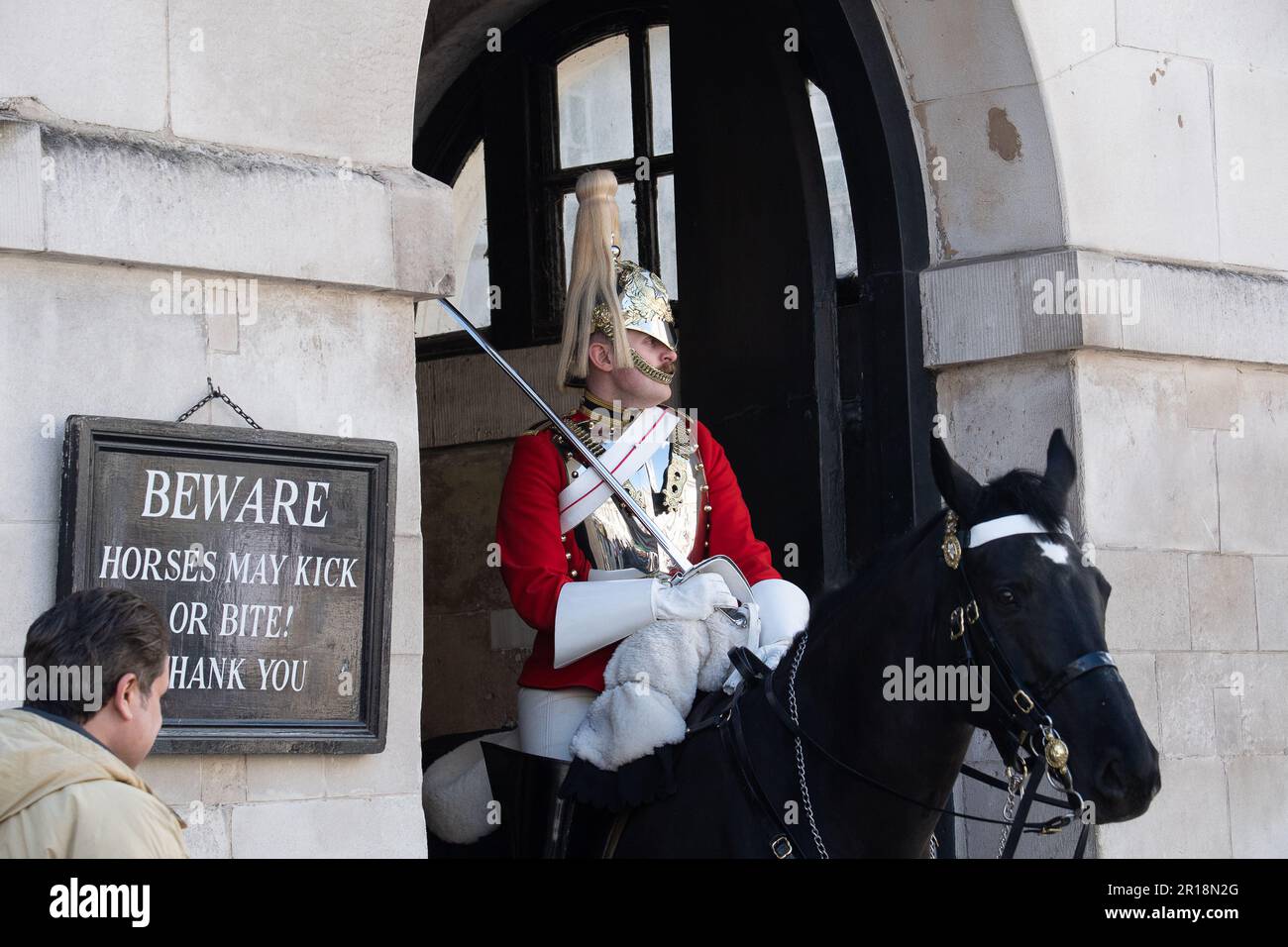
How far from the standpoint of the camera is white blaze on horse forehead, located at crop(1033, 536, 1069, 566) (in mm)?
3881

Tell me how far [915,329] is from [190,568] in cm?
274

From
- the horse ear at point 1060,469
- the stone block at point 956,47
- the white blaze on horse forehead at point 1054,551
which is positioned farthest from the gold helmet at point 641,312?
the stone block at point 956,47

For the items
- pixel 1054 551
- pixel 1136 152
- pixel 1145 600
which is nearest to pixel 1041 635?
pixel 1054 551

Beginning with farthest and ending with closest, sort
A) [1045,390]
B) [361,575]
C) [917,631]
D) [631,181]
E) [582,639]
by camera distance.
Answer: [631,181], [1045,390], [582,639], [361,575], [917,631]

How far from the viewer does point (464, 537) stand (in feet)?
26.0

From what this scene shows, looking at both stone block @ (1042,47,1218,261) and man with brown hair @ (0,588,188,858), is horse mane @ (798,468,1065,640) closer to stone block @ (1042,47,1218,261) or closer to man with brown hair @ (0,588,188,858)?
man with brown hair @ (0,588,188,858)

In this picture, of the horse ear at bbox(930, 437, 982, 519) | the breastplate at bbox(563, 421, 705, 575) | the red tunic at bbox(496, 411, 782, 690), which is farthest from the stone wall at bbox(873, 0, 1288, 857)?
the horse ear at bbox(930, 437, 982, 519)

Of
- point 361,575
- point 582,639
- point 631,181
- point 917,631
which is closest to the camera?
point 917,631

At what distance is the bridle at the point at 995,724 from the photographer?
3.77 m

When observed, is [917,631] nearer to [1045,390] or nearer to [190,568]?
[190,568]

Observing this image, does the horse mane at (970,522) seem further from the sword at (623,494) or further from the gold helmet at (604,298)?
the gold helmet at (604,298)

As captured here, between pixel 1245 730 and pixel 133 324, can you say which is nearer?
pixel 133 324
